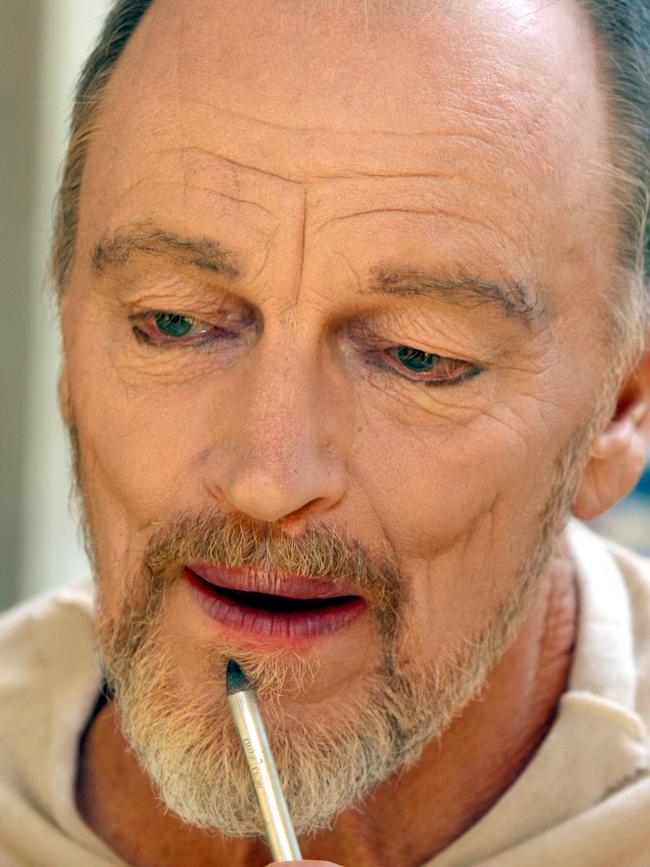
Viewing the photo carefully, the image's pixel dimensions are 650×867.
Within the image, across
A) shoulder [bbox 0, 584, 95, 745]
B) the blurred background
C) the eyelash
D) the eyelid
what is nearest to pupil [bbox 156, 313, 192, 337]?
the eyelash

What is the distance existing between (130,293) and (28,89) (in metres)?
2.18

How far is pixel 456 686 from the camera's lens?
5.74ft

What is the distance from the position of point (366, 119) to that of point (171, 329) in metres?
0.35

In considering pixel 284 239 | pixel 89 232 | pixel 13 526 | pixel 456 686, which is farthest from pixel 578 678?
pixel 13 526

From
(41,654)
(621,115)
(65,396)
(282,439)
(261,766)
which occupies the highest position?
(621,115)

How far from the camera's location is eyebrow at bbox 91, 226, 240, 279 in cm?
159

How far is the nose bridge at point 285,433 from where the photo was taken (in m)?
1.49

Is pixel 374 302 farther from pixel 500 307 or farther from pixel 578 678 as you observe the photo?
pixel 578 678

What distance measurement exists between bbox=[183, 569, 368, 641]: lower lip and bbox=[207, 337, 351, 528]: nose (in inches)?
4.9

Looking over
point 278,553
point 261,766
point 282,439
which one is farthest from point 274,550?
point 261,766

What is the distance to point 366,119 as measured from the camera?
157 centimetres

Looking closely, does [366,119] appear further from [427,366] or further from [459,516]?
[459,516]

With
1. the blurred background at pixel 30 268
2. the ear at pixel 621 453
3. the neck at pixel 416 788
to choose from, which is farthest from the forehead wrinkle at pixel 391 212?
the blurred background at pixel 30 268

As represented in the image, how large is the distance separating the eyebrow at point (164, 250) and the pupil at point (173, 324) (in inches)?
3.3
